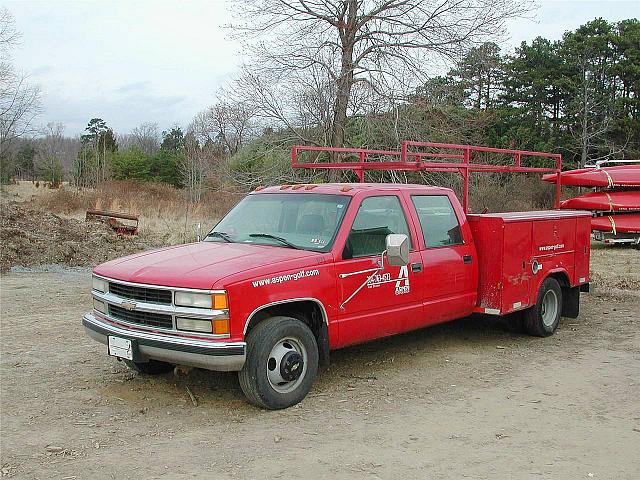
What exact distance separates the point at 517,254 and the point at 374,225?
2.15 metres

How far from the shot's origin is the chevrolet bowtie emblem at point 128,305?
575cm

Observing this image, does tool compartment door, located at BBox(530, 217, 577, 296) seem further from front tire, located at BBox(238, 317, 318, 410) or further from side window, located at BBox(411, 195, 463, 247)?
front tire, located at BBox(238, 317, 318, 410)

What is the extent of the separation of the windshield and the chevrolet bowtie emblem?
1.32 metres

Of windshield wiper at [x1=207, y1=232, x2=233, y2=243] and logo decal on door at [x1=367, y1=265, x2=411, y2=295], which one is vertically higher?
windshield wiper at [x1=207, y1=232, x2=233, y2=243]

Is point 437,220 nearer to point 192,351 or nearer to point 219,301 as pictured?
point 219,301

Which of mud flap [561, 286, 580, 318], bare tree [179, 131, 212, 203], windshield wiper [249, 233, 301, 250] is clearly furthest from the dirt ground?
bare tree [179, 131, 212, 203]

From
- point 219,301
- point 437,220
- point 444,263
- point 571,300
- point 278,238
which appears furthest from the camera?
point 571,300

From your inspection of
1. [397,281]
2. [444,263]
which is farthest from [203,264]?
[444,263]

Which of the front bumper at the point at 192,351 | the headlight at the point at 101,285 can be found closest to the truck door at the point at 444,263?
the front bumper at the point at 192,351

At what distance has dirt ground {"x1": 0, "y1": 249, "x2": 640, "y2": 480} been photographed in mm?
4672

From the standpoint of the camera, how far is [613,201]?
778 inches

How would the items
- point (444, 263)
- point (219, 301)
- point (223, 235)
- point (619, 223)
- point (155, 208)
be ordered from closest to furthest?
point (219, 301), point (223, 235), point (444, 263), point (619, 223), point (155, 208)

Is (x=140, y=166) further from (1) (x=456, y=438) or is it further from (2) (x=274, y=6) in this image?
(1) (x=456, y=438)

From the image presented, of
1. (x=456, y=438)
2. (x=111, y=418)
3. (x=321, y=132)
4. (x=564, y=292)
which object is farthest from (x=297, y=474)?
(x=321, y=132)
